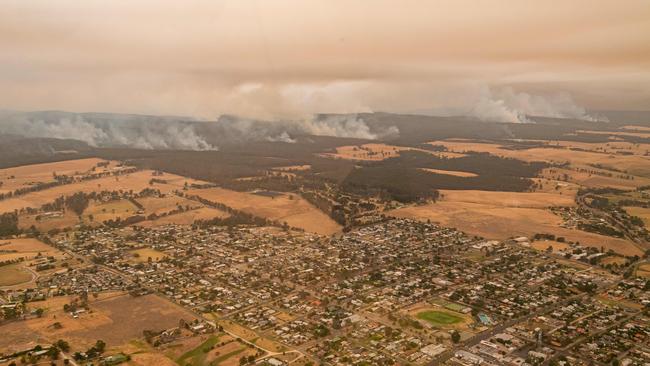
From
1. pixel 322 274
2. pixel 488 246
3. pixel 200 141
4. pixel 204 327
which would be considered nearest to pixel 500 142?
pixel 200 141

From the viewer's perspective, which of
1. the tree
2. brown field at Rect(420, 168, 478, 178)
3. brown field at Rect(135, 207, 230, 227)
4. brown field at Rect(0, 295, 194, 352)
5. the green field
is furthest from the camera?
brown field at Rect(420, 168, 478, 178)

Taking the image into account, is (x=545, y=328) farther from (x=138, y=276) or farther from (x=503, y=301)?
(x=138, y=276)

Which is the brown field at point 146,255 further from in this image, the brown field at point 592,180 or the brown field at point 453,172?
the brown field at point 592,180

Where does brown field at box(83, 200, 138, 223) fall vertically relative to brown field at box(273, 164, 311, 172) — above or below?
below

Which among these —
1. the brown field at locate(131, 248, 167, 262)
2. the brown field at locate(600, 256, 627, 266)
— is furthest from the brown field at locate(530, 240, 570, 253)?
the brown field at locate(131, 248, 167, 262)

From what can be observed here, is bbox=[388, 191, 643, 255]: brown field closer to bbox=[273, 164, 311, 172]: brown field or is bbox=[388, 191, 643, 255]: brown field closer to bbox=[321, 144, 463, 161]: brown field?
bbox=[273, 164, 311, 172]: brown field

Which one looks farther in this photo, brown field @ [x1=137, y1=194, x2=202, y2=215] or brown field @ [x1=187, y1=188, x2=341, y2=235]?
brown field @ [x1=137, y1=194, x2=202, y2=215]

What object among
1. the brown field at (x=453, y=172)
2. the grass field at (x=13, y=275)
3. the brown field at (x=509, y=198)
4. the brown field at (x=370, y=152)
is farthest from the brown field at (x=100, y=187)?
the brown field at (x=453, y=172)
